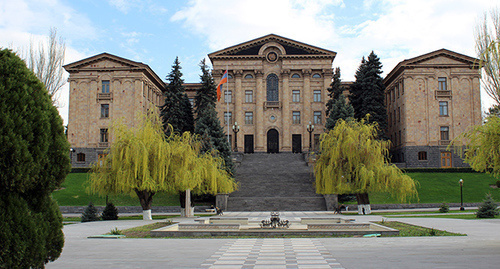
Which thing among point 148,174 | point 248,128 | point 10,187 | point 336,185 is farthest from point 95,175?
point 248,128

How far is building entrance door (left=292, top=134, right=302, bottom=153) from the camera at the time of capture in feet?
202

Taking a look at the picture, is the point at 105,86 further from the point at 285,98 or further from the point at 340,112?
the point at 340,112

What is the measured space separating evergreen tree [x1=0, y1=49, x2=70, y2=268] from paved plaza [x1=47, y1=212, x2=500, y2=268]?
207 cm

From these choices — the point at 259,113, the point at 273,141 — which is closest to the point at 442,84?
the point at 273,141

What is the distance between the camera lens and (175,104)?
177ft

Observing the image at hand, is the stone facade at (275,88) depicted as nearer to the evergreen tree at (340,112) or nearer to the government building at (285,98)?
the government building at (285,98)

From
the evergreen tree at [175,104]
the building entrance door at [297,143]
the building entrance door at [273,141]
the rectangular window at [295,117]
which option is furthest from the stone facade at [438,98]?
the evergreen tree at [175,104]

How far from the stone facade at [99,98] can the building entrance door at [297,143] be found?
19745mm

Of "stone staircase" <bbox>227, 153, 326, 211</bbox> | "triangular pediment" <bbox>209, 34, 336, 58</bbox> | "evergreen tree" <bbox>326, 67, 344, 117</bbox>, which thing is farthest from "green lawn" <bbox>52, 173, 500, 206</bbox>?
"triangular pediment" <bbox>209, 34, 336, 58</bbox>

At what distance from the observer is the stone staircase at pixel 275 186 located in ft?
118

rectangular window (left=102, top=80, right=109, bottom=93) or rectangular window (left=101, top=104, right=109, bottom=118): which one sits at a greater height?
rectangular window (left=102, top=80, right=109, bottom=93)

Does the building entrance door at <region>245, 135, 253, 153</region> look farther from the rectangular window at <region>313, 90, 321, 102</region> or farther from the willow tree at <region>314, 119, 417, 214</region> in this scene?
the willow tree at <region>314, 119, 417, 214</region>

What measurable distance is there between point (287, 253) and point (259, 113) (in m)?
50.5

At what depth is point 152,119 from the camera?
90.4ft
